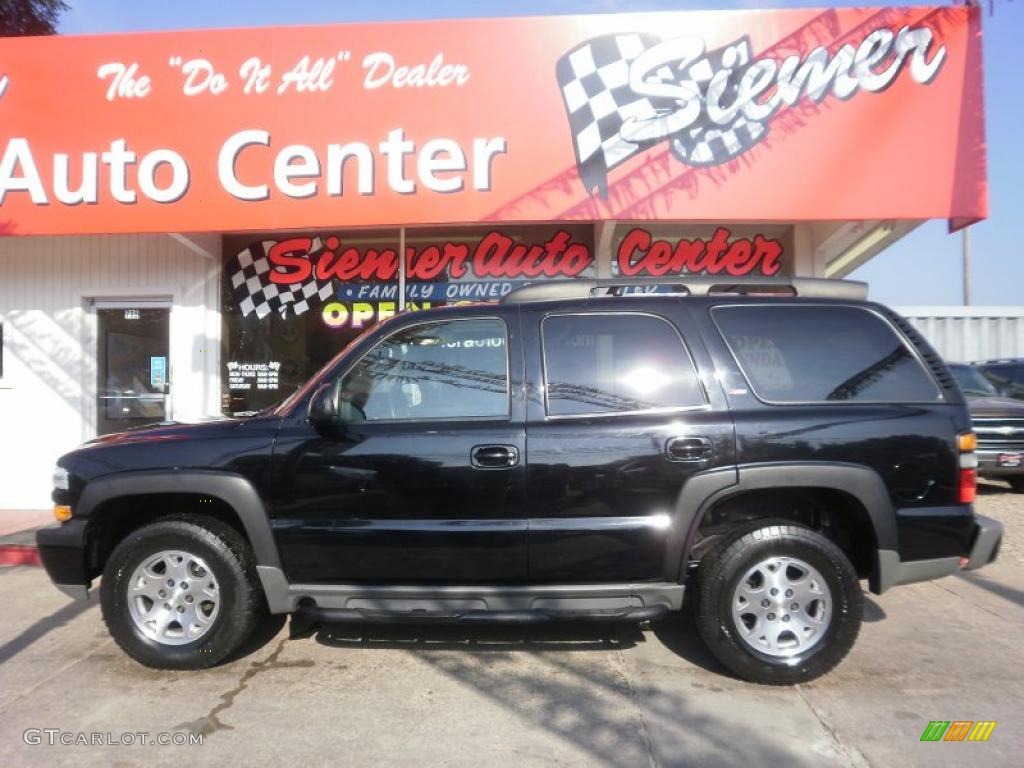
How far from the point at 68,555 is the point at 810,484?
3873mm

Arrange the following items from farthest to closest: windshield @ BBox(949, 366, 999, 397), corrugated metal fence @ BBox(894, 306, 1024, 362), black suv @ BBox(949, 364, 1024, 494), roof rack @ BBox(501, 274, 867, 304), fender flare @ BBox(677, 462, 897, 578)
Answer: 1. corrugated metal fence @ BBox(894, 306, 1024, 362)
2. windshield @ BBox(949, 366, 999, 397)
3. black suv @ BBox(949, 364, 1024, 494)
4. roof rack @ BBox(501, 274, 867, 304)
5. fender flare @ BBox(677, 462, 897, 578)

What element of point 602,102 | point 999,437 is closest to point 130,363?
point 602,102

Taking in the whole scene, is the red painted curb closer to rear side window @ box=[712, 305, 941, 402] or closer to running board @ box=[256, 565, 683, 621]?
running board @ box=[256, 565, 683, 621]

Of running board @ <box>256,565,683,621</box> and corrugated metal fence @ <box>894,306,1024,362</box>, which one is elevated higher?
corrugated metal fence @ <box>894,306,1024,362</box>

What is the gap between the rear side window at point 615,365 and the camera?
3521mm

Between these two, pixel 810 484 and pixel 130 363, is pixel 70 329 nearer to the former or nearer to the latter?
pixel 130 363

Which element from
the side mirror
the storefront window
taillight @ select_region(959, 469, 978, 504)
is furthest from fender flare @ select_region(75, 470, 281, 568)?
the storefront window

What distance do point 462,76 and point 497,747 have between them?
6.06 m

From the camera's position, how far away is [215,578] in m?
3.63

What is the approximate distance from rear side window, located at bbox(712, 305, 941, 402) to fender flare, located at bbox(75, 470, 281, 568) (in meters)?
2.59

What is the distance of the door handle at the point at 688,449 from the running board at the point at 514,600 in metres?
0.64

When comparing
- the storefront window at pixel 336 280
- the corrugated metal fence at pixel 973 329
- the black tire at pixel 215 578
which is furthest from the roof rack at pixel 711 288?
the corrugated metal fence at pixel 973 329

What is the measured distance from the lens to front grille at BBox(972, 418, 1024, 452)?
315 inches

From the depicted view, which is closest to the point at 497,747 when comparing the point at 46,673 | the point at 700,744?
the point at 700,744
